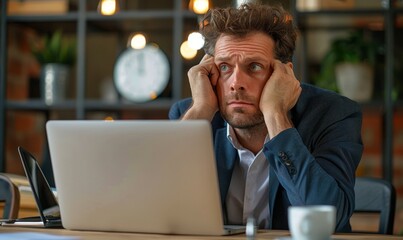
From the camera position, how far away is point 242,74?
6.97 feet

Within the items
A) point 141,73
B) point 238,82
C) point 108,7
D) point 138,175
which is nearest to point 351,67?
point 141,73

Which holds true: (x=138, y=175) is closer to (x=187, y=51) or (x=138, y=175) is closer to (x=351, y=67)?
(x=351, y=67)

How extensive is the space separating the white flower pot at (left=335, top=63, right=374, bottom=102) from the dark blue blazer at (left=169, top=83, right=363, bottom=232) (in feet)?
4.18

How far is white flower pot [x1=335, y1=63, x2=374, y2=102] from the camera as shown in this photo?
3492 millimetres

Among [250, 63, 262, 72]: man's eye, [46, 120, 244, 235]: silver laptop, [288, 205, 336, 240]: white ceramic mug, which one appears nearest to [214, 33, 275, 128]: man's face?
[250, 63, 262, 72]: man's eye

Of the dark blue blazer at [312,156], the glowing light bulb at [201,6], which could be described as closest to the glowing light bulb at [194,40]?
the glowing light bulb at [201,6]

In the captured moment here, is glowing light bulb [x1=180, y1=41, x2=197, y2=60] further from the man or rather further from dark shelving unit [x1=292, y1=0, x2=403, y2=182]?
the man

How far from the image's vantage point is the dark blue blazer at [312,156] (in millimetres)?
1844

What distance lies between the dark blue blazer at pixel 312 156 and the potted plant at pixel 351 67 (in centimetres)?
128

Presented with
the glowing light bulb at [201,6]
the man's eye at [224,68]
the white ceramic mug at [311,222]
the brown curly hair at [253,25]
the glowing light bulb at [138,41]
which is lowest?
the white ceramic mug at [311,222]

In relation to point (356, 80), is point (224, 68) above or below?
above

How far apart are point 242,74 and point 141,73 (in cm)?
161

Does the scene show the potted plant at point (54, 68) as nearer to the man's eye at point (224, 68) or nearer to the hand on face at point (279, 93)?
the man's eye at point (224, 68)

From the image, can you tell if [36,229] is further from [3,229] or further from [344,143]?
[344,143]
